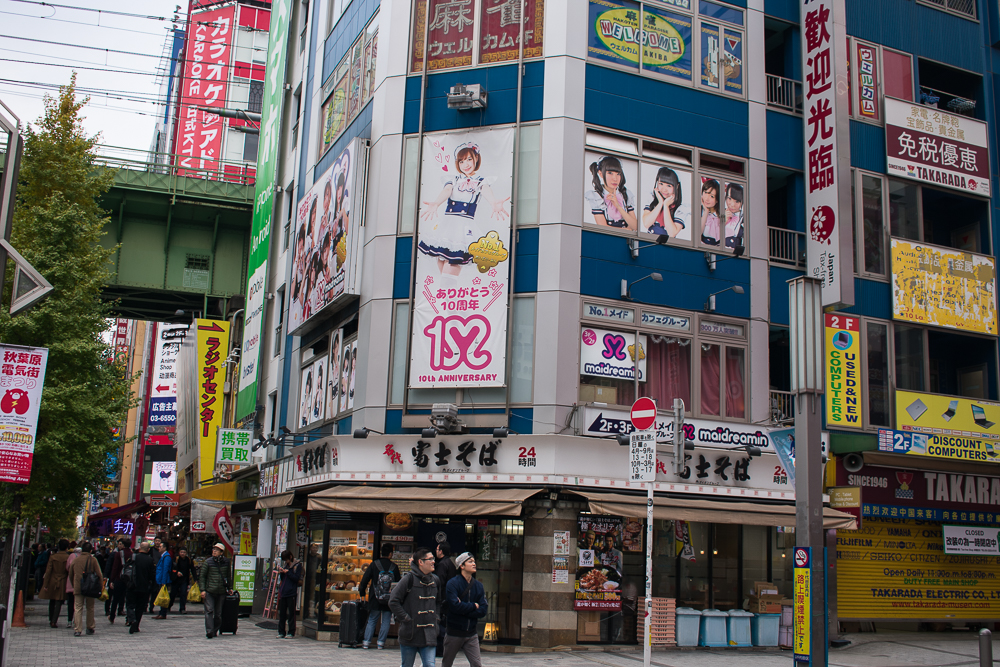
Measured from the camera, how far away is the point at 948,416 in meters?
21.0

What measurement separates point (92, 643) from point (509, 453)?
8.36m

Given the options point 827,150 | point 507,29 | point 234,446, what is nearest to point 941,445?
point 827,150

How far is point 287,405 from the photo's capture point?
2556 centimetres

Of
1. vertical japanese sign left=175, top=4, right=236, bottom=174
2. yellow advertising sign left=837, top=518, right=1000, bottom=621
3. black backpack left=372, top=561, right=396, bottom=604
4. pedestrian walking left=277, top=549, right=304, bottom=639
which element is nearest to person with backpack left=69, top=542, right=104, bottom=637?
pedestrian walking left=277, top=549, right=304, bottom=639

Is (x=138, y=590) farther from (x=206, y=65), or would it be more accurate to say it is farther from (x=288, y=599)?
(x=206, y=65)

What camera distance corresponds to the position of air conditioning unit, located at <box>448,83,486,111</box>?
731 inches

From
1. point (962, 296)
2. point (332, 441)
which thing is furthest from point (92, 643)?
point (962, 296)

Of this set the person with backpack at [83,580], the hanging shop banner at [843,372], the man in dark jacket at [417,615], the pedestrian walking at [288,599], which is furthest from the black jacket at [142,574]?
the hanging shop banner at [843,372]

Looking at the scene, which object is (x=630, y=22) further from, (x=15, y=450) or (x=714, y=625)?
(x=15, y=450)

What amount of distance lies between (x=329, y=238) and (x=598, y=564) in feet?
32.4

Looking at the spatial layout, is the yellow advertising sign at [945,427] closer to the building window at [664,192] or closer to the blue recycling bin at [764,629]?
the blue recycling bin at [764,629]

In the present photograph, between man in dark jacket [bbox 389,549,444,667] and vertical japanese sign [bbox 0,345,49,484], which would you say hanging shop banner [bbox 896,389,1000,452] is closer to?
man in dark jacket [bbox 389,549,444,667]

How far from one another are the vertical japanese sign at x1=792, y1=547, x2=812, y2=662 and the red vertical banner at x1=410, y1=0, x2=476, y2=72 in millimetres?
11938

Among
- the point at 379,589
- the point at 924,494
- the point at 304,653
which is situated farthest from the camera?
the point at 924,494
